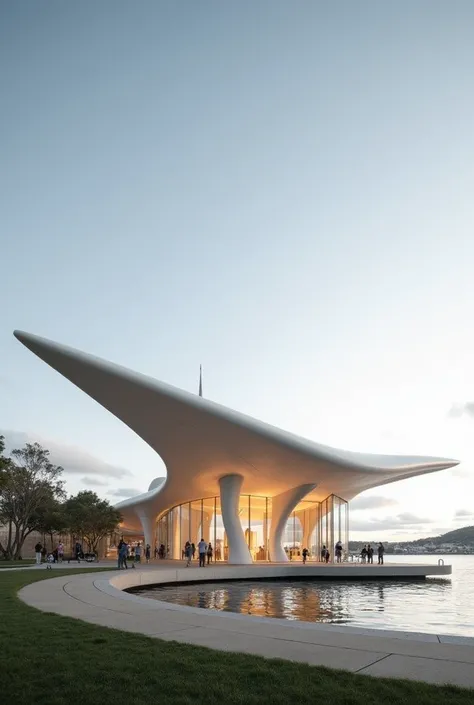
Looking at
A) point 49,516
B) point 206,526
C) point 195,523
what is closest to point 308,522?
point 206,526

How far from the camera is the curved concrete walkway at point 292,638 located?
615 cm

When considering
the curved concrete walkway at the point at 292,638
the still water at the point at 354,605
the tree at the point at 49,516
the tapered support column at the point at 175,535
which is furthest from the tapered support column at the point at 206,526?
the curved concrete walkway at the point at 292,638

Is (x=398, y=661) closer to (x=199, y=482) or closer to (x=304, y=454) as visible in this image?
(x=304, y=454)

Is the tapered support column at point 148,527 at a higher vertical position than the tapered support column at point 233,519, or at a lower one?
lower

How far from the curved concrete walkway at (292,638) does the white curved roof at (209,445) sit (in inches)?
454

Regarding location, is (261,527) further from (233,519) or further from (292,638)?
(292,638)

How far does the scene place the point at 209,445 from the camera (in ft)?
96.2

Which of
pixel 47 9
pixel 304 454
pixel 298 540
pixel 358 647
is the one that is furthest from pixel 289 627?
pixel 298 540

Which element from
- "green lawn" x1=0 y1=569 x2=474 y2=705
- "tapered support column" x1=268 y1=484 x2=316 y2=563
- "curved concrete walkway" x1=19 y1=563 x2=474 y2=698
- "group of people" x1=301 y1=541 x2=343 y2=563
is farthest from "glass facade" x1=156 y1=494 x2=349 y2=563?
"green lawn" x1=0 y1=569 x2=474 y2=705

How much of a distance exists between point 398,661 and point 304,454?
24.1m

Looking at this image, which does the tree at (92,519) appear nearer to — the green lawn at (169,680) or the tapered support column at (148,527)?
the tapered support column at (148,527)

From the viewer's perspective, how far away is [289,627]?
8.55 meters

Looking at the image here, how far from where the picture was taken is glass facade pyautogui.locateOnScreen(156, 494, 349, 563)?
40188 millimetres

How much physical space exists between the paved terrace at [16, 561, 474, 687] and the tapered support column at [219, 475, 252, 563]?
2063 centimetres
